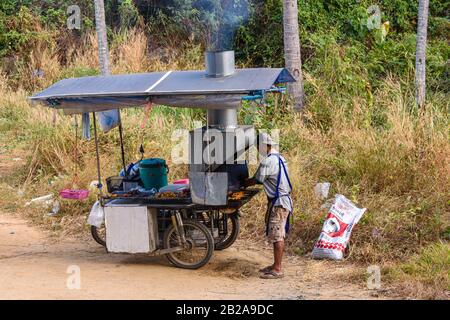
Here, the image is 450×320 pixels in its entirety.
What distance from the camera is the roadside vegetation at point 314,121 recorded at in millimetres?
8422

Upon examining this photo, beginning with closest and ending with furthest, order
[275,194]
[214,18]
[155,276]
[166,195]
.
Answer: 1. [275,194]
2. [155,276]
3. [166,195]
4. [214,18]

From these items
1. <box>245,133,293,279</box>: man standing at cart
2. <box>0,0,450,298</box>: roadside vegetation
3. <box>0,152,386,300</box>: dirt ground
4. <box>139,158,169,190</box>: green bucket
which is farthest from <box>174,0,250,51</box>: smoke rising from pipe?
<box>245,133,293,279</box>: man standing at cart

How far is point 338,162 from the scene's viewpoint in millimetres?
9867

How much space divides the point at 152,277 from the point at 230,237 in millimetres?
1268

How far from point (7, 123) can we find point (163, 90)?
7.76 meters

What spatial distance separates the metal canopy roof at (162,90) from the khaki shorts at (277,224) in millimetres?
1261

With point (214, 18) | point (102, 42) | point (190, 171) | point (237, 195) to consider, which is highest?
point (214, 18)

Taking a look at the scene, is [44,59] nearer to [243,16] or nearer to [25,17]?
[25,17]

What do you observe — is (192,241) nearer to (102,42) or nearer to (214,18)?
(102,42)

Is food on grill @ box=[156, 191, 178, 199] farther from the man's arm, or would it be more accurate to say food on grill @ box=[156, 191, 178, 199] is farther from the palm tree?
the palm tree

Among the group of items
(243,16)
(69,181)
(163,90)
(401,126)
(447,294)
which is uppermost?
(243,16)

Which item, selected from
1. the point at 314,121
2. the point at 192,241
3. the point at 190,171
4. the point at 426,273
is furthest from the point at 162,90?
the point at 314,121

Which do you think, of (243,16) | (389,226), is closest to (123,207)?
(389,226)

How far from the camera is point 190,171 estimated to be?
7.73 metres
